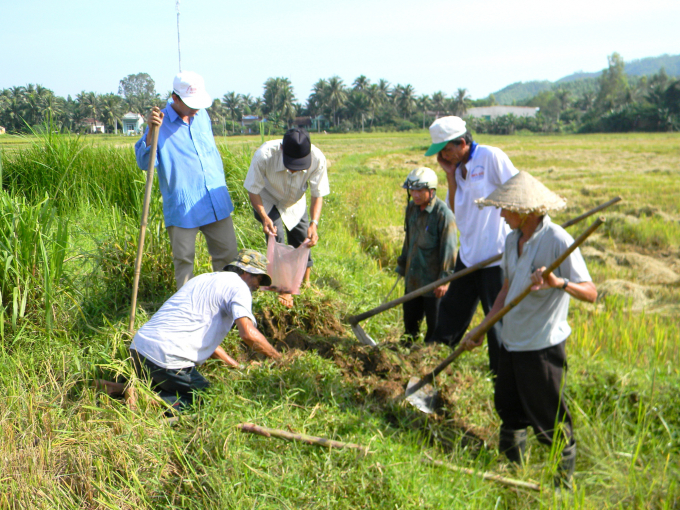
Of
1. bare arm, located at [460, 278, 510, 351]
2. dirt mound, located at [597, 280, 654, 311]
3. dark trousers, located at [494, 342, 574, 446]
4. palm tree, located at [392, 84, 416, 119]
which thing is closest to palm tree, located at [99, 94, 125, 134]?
bare arm, located at [460, 278, 510, 351]

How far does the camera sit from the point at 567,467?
2.58 metres

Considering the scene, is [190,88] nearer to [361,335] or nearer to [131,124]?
[361,335]

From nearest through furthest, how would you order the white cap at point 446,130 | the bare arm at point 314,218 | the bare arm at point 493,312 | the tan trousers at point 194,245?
the bare arm at point 493,312, the white cap at point 446,130, the tan trousers at point 194,245, the bare arm at point 314,218

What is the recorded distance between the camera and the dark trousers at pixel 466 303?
3.37 metres

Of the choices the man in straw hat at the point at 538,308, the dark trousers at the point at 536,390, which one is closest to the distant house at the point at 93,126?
the man in straw hat at the point at 538,308

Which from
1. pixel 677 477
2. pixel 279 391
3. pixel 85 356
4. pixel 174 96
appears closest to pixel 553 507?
pixel 677 477

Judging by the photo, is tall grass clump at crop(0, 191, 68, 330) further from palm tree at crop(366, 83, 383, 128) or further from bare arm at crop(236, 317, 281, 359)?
palm tree at crop(366, 83, 383, 128)

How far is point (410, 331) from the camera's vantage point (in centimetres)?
429

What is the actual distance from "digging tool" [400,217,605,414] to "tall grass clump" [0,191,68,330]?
2522mm

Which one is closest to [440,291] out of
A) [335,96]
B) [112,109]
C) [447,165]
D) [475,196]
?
[475,196]

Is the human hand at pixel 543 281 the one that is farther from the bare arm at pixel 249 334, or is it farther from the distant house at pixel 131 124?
the distant house at pixel 131 124

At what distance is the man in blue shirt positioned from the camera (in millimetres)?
3738

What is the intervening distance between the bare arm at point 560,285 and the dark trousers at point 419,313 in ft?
5.74

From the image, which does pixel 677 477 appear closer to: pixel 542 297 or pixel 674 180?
pixel 542 297
